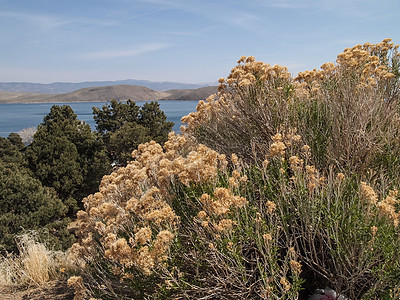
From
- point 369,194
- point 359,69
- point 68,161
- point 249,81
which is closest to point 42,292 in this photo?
point 249,81

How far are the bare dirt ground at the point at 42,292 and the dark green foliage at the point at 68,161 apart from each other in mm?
12816

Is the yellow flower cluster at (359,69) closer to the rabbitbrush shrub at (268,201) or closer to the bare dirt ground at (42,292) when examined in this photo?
the rabbitbrush shrub at (268,201)

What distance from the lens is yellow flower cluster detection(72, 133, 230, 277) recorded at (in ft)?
9.00

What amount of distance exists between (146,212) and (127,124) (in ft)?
69.0

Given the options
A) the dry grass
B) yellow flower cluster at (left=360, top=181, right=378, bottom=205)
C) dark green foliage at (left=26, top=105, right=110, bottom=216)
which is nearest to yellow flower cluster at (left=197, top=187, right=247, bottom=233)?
yellow flower cluster at (left=360, top=181, right=378, bottom=205)

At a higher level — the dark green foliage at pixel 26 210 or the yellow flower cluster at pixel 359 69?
the yellow flower cluster at pixel 359 69

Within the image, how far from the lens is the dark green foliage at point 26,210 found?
10133mm

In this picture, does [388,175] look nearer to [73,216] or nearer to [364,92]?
[364,92]

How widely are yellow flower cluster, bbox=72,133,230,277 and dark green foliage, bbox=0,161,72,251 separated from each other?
6.51m

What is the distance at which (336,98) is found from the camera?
14.0ft

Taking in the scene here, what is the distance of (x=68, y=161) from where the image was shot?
18406 mm

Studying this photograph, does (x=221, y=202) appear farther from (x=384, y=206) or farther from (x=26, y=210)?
(x=26, y=210)

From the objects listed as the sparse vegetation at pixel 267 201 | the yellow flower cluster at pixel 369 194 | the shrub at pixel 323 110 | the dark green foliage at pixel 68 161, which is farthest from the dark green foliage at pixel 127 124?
the yellow flower cluster at pixel 369 194

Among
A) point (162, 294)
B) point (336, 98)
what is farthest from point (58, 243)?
point (336, 98)
